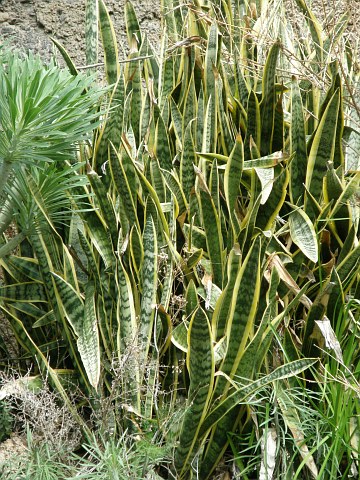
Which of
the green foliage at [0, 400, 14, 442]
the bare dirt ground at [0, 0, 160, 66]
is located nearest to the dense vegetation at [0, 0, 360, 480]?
the green foliage at [0, 400, 14, 442]

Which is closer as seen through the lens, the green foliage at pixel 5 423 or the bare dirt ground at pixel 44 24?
the green foliage at pixel 5 423

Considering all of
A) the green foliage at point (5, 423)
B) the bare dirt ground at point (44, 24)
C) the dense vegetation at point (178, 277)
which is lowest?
the green foliage at point (5, 423)

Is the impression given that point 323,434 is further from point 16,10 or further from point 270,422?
point 16,10

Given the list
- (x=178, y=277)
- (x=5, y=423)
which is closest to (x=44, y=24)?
(x=178, y=277)

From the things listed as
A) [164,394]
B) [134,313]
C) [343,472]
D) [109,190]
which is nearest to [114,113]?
[109,190]

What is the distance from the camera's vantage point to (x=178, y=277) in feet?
5.98

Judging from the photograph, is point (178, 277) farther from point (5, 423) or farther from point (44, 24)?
point (44, 24)

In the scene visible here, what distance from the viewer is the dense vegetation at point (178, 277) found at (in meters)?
1.49

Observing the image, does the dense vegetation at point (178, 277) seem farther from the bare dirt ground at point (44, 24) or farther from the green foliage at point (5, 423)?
the bare dirt ground at point (44, 24)

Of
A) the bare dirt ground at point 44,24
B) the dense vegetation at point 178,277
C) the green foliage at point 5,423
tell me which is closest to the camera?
the dense vegetation at point 178,277

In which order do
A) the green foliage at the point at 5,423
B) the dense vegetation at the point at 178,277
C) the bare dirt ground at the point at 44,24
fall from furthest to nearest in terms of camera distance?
the bare dirt ground at the point at 44,24, the green foliage at the point at 5,423, the dense vegetation at the point at 178,277

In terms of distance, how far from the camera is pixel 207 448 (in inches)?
62.4

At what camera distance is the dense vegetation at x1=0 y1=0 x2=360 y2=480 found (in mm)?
1489

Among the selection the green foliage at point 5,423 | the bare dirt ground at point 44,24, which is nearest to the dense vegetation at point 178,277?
the green foliage at point 5,423
